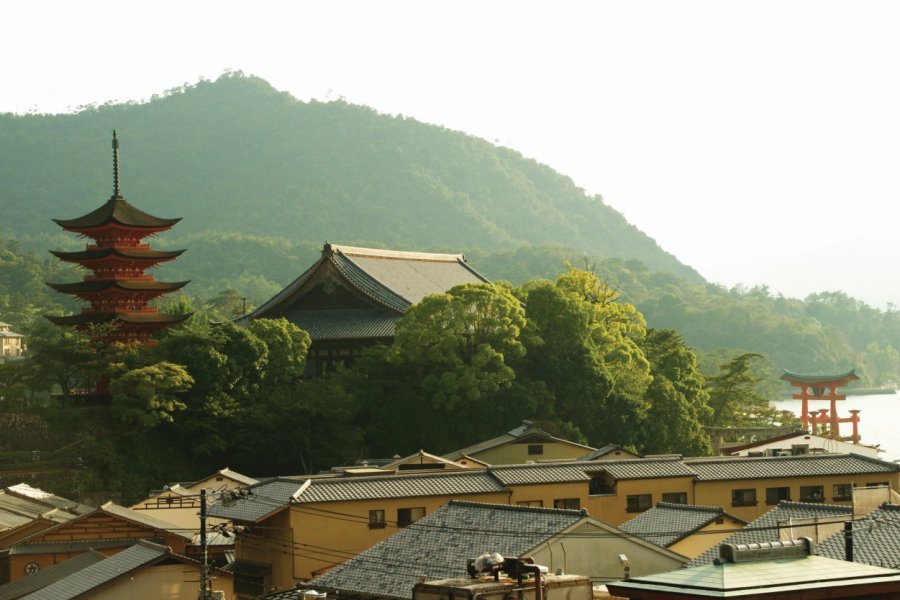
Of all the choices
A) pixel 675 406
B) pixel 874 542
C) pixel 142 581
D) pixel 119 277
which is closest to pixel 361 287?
pixel 119 277

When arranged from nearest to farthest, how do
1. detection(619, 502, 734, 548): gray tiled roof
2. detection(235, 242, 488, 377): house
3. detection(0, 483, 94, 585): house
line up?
1. detection(619, 502, 734, 548): gray tiled roof
2. detection(0, 483, 94, 585): house
3. detection(235, 242, 488, 377): house

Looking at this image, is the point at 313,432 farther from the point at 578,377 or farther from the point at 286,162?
the point at 286,162

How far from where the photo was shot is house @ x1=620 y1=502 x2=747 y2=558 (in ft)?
75.7

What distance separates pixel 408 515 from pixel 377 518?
67 centimetres

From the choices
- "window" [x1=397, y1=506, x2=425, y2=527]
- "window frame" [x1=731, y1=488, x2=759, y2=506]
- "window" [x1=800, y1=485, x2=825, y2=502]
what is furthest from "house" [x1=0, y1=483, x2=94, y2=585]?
"window" [x1=800, y1=485, x2=825, y2=502]

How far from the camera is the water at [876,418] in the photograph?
3002 inches

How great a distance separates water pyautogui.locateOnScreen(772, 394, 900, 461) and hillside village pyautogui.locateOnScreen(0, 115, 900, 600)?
22.6 metres

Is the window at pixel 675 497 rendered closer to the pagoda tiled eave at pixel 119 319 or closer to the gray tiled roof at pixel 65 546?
the gray tiled roof at pixel 65 546

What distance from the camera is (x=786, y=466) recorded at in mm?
30297

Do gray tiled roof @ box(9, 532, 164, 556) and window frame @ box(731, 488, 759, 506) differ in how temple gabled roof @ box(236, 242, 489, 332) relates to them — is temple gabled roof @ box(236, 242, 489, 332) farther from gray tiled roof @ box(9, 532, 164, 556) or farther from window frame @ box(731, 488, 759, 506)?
gray tiled roof @ box(9, 532, 164, 556)

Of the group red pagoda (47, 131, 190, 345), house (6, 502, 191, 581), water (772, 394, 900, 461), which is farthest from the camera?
water (772, 394, 900, 461)

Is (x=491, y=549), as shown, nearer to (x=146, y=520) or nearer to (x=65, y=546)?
(x=65, y=546)

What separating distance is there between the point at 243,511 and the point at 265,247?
10176 cm

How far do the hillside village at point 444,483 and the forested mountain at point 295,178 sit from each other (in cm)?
9818
